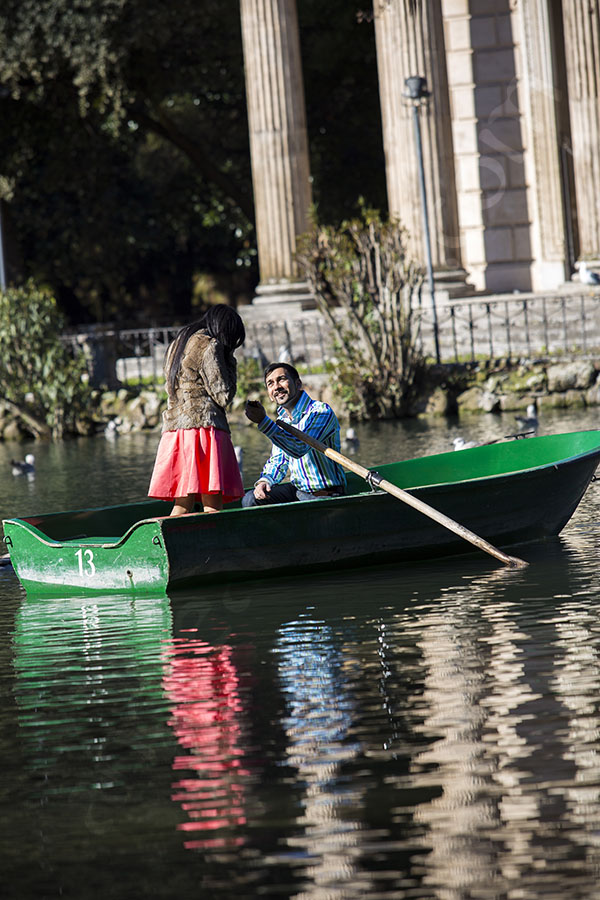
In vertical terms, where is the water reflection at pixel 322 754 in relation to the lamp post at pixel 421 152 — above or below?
below

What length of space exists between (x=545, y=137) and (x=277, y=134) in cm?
562

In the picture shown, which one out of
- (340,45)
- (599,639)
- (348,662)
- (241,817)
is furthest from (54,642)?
(340,45)

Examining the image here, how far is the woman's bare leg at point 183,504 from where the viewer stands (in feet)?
31.8

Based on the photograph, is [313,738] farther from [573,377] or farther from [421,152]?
[421,152]

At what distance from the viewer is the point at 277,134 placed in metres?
25.1

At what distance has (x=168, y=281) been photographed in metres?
45.3

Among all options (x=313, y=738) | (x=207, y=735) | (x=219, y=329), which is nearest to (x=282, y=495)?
(x=219, y=329)

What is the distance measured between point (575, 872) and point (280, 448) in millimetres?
5585

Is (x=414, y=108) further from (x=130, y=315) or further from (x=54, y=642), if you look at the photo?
(x=130, y=315)

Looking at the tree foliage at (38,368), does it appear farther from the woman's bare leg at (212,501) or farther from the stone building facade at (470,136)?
the woman's bare leg at (212,501)

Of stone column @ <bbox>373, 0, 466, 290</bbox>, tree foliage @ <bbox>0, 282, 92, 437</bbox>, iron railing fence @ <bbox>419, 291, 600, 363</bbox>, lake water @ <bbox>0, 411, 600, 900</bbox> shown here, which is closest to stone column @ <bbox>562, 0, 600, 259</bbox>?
iron railing fence @ <bbox>419, 291, 600, 363</bbox>

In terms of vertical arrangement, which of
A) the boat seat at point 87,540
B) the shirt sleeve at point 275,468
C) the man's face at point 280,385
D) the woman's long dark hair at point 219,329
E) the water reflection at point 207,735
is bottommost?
the water reflection at point 207,735

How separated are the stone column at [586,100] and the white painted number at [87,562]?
16625 mm

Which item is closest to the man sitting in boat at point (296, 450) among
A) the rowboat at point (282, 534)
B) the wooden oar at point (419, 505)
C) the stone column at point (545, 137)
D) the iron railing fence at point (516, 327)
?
the wooden oar at point (419, 505)
